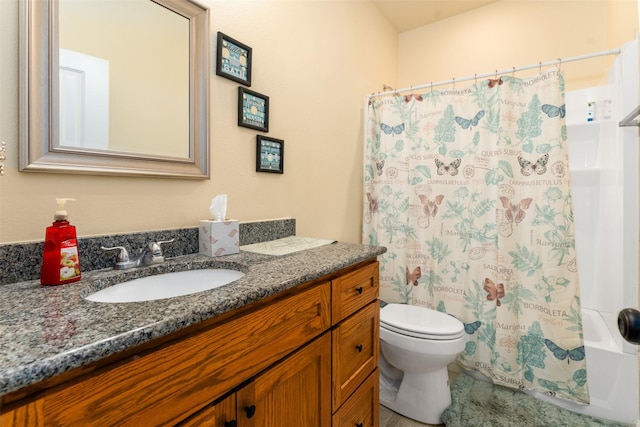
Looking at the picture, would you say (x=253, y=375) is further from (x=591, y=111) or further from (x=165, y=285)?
(x=591, y=111)

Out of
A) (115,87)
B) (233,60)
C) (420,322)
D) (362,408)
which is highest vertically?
(233,60)

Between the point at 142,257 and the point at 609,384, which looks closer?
the point at 142,257

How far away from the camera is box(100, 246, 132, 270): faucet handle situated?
0.94 metres

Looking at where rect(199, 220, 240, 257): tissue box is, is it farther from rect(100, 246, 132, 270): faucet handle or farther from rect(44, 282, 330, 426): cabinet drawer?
rect(44, 282, 330, 426): cabinet drawer

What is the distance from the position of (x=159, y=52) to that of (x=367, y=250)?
1.08 m

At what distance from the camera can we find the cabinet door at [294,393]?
742 mm

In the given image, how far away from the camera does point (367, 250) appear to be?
127cm

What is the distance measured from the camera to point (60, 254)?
0.79 metres

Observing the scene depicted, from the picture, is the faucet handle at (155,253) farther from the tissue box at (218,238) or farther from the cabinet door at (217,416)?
the cabinet door at (217,416)

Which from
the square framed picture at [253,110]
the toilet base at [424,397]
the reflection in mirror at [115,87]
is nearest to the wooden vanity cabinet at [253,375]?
the toilet base at [424,397]

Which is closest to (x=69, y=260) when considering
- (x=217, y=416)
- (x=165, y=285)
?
(x=165, y=285)

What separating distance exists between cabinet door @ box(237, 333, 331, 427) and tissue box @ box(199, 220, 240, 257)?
1.57ft

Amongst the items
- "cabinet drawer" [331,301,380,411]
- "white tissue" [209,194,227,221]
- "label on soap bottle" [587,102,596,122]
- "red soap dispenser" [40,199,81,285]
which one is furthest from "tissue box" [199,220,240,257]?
"label on soap bottle" [587,102,596,122]

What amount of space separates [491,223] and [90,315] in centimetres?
193
